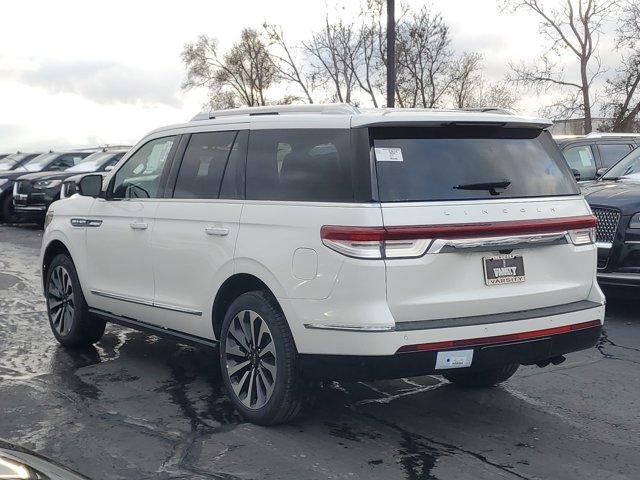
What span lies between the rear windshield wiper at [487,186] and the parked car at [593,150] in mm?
8013

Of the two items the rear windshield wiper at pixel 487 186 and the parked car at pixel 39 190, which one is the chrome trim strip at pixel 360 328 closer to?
the rear windshield wiper at pixel 487 186

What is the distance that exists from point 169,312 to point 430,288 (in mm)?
2094

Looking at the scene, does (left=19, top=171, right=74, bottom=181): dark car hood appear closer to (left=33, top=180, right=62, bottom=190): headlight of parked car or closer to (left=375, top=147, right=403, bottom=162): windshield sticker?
(left=33, top=180, right=62, bottom=190): headlight of parked car

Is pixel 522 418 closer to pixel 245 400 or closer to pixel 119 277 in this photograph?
pixel 245 400

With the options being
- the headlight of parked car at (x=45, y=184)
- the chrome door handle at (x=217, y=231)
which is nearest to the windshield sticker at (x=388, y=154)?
the chrome door handle at (x=217, y=231)

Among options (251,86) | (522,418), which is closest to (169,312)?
(522,418)

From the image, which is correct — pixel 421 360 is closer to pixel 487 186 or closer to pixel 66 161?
pixel 487 186

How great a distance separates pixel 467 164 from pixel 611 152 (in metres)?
8.74

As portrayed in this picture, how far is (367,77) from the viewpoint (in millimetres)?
40625

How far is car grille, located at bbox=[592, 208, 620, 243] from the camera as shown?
28.0ft

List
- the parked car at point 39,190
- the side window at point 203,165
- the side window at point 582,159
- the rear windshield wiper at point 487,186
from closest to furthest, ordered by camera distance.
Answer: the rear windshield wiper at point 487,186 < the side window at point 203,165 < the side window at point 582,159 < the parked car at point 39,190

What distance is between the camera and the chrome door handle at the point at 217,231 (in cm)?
527

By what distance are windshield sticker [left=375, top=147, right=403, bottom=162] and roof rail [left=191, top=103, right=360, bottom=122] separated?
13.3 inches

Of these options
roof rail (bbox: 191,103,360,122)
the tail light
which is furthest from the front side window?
the tail light
